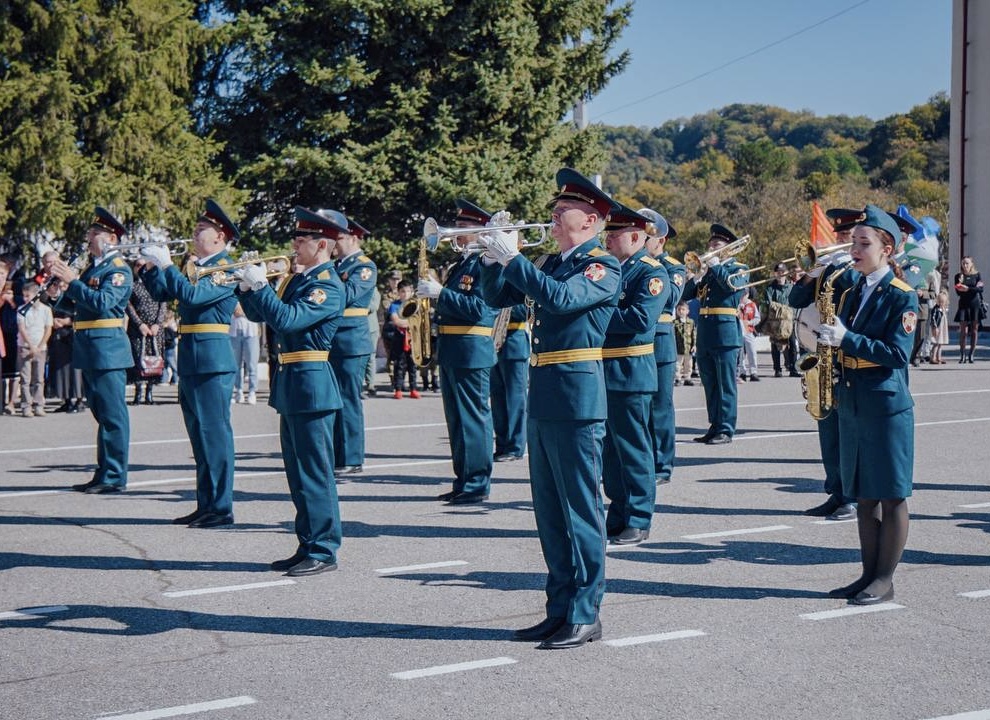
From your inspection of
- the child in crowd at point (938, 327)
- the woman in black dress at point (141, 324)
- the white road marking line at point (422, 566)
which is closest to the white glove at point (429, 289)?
the white road marking line at point (422, 566)

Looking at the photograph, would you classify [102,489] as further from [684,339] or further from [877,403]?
[684,339]

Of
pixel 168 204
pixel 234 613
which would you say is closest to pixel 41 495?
pixel 234 613

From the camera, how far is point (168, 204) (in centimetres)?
1958

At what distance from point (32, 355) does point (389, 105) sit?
828cm

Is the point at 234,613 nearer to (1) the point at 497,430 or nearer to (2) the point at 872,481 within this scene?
(2) the point at 872,481

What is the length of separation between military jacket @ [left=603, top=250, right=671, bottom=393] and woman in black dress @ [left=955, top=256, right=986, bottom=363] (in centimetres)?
1565

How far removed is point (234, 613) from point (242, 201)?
14981 mm

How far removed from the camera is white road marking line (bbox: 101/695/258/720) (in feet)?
15.9

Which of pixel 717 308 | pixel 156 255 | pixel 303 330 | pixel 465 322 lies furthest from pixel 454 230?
pixel 717 308

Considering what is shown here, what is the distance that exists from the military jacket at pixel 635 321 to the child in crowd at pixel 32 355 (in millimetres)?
9666

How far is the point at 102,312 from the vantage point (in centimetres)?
1002

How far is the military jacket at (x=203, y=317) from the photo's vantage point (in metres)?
8.50

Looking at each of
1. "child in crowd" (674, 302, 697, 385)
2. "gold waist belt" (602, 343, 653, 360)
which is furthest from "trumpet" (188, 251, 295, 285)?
"child in crowd" (674, 302, 697, 385)

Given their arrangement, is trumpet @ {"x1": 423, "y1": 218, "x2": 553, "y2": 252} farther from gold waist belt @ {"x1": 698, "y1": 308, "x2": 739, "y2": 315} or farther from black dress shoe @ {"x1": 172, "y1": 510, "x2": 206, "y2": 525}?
gold waist belt @ {"x1": 698, "y1": 308, "x2": 739, "y2": 315}
